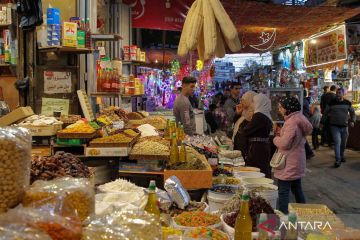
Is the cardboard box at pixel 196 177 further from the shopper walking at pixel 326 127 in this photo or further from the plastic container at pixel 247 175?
the shopper walking at pixel 326 127

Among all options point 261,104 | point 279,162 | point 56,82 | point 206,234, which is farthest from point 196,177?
point 261,104

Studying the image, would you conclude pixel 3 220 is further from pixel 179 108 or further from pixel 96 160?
pixel 179 108

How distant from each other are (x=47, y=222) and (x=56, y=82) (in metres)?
4.07

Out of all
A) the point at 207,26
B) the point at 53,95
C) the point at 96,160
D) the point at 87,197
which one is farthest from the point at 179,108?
the point at 87,197


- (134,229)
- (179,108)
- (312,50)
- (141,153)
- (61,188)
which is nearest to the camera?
(134,229)

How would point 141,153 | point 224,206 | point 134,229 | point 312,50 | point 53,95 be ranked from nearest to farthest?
point 134,229, point 224,206, point 141,153, point 53,95, point 312,50

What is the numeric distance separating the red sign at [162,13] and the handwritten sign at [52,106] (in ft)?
9.68

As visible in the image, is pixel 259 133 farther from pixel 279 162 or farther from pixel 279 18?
pixel 279 18

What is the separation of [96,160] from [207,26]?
5.54ft

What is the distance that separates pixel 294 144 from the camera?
549 cm

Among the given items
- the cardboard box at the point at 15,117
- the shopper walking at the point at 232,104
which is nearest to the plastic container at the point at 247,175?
the cardboard box at the point at 15,117

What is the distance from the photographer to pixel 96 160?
3.83m

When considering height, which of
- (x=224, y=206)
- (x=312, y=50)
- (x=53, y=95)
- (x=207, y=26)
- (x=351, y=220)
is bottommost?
(x=351, y=220)

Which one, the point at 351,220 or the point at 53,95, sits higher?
the point at 53,95
